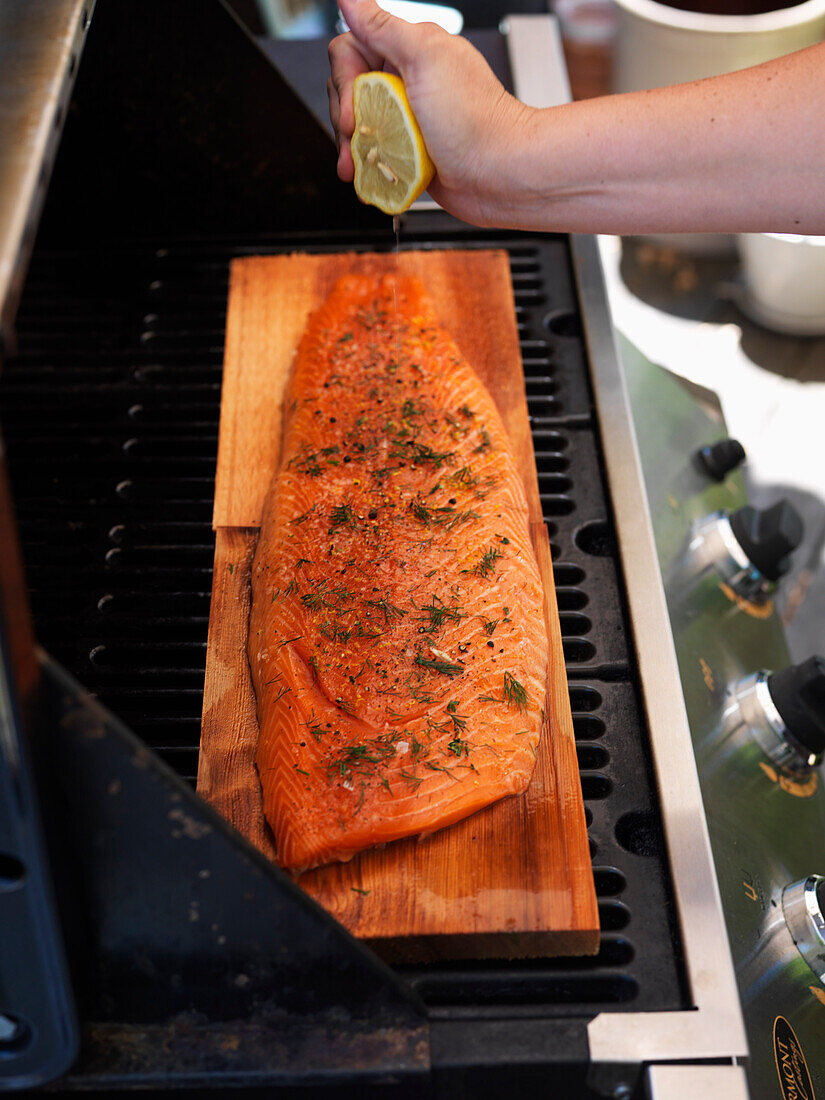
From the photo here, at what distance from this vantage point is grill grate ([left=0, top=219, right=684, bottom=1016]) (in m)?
1.60

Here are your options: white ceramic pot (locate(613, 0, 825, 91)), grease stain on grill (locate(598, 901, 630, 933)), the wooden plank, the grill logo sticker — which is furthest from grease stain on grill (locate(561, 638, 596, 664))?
white ceramic pot (locate(613, 0, 825, 91))

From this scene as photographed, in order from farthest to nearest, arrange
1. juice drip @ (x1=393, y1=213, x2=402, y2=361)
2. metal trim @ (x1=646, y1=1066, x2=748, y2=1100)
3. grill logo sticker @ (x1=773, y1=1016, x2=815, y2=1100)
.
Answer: juice drip @ (x1=393, y1=213, x2=402, y2=361) < grill logo sticker @ (x1=773, y1=1016, x2=815, y2=1100) < metal trim @ (x1=646, y1=1066, x2=748, y2=1100)

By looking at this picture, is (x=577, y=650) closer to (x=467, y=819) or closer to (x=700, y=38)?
(x=467, y=819)

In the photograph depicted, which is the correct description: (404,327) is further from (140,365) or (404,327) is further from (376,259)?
(140,365)

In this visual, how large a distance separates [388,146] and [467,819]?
134 cm

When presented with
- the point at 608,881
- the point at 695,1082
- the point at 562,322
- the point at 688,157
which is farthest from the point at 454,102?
the point at 695,1082

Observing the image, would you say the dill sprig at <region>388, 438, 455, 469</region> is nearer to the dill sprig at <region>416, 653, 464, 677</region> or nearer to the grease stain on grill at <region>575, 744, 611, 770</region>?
the dill sprig at <region>416, 653, 464, 677</region>

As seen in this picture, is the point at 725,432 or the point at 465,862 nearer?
the point at 465,862

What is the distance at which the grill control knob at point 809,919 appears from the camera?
1.59 metres

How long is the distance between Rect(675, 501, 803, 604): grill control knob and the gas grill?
19cm

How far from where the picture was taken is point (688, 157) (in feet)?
5.95

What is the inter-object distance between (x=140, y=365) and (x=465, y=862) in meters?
1.50

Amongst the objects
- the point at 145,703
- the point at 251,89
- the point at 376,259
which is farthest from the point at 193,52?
the point at 145,703

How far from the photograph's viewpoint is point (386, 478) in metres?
2.17
